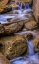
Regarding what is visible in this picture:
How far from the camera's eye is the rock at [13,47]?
2.92 m

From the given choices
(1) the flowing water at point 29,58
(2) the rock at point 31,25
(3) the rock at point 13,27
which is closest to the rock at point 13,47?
(1) the flowing water at point 29,58

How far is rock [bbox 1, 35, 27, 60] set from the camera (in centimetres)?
292

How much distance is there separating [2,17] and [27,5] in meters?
1.36

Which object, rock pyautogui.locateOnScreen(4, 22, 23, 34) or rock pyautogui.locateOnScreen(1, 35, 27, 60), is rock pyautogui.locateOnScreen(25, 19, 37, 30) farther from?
rock pyautogui.locateOnScreen(1, 35, 27, 60)

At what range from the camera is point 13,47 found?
9.72ft

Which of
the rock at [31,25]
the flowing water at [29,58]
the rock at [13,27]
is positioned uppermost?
the rock at [13,27]

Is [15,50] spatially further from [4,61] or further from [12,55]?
[4,61]

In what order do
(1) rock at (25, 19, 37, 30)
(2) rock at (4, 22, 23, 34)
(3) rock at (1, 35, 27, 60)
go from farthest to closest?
(1) rock at (25, 19, 37, 30)
(2) rock at (4, 22, 23, 34)
(3) rock at (1, 35, 27, 60)

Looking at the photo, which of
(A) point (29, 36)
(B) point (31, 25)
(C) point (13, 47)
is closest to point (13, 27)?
(A) point (29, 36)

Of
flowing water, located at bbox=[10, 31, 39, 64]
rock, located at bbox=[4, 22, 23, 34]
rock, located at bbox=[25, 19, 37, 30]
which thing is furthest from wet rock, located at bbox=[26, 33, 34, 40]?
rock, located at bbox=[25, 19, 37, 30]

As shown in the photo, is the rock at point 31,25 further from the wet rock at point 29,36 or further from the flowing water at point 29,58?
the flowing water at point 29,58

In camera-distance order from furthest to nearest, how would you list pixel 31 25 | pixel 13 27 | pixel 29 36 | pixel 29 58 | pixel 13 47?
pixel 31 25, pixel 13 27, pixel 29 36, pixel 29 58, pixel 13 47

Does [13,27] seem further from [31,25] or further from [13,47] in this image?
[13,47]

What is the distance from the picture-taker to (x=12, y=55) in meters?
2.93
